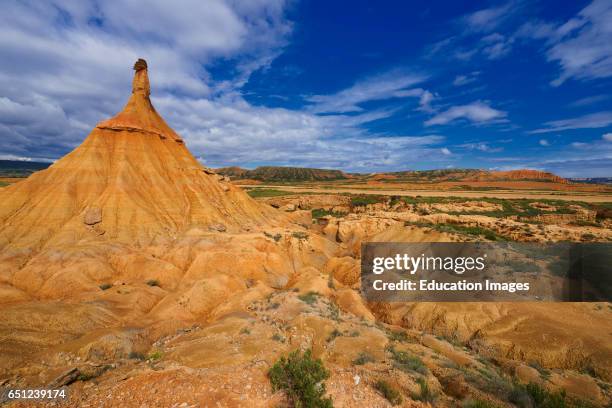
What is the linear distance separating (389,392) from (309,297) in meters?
10.3

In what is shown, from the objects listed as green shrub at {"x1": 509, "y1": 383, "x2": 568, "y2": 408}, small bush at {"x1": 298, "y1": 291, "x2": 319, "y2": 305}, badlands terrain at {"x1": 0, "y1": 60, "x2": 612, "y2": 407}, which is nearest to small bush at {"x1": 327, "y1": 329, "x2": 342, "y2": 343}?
badlands terrain at {"x1": 0, "y1": 60, "x2": 612, "y2": 407}

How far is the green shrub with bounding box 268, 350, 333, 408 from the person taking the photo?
7.80m

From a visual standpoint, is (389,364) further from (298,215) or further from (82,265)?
(298,215)

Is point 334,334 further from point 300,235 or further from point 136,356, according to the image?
point 300,235

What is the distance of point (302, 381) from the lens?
8406mm

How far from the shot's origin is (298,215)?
50469 mm

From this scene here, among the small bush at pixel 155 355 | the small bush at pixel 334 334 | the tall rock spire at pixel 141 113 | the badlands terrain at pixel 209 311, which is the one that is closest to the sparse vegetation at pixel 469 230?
the badlands terrain at pixel 209 311

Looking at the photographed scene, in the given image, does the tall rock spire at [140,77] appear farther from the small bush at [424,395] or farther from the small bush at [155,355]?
the small bush at [424,395]

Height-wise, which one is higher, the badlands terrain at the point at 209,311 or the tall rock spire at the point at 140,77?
the tall rock spire at the point at 140,77

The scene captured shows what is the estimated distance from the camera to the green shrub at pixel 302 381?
7.80 m

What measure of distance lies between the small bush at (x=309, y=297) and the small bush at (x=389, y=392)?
8.63m

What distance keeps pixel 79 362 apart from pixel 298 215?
40.4 meters

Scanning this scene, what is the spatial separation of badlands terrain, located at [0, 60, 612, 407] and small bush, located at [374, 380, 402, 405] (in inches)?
1.6

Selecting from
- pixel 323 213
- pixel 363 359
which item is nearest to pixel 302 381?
pixel 363 359
